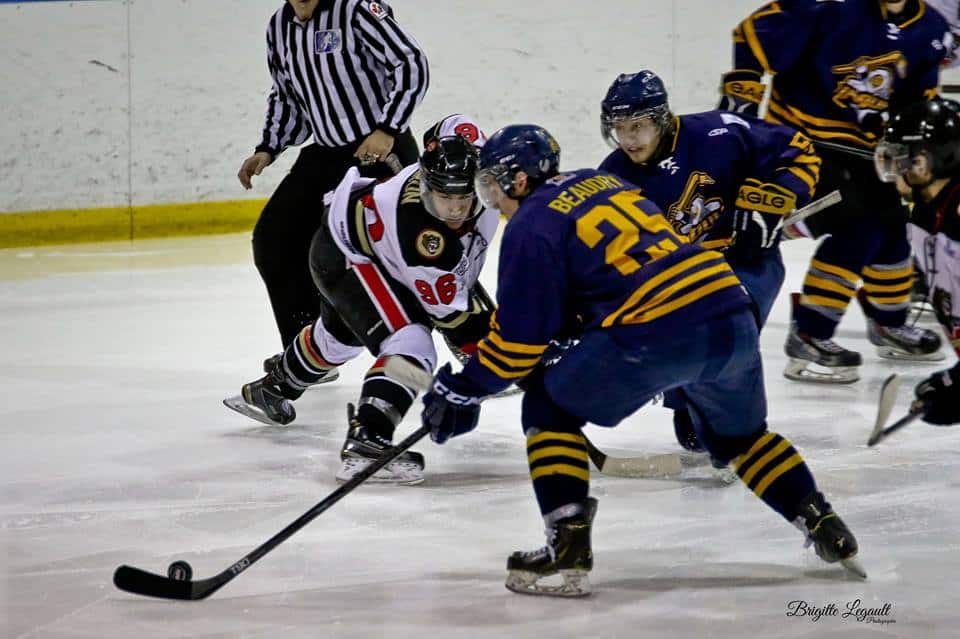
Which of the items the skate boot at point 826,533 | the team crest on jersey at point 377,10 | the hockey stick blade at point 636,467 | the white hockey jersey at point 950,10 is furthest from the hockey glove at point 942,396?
the white hockey jersey at point 950,10

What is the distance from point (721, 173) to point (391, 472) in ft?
3.31

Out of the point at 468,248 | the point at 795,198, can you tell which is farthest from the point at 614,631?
the point at 795,198

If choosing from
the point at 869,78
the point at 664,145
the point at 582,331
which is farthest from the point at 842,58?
the point at 582,331

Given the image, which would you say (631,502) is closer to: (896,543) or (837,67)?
(896,543)

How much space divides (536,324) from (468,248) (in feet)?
3.00

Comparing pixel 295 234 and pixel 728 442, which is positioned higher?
pixel 728 442

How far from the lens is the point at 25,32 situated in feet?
21.3

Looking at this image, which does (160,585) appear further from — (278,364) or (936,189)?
(936,189)

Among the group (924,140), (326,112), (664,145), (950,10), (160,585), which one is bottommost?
(160,585)

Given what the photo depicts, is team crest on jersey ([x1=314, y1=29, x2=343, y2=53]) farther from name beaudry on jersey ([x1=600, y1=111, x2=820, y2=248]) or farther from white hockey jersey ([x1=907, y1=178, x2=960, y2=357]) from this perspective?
white hockey jersey ([x1=907, y1=178, x2=960, y2=357])

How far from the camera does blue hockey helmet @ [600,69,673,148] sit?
3387 millimetres

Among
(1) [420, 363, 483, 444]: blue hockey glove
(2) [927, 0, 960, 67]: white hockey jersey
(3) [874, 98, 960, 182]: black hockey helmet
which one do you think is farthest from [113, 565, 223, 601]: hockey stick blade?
(2) [927, 0, 960, 67]: white hockey jersey

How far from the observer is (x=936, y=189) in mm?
2717

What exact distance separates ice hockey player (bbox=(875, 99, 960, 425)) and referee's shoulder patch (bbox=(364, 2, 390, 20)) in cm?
201
